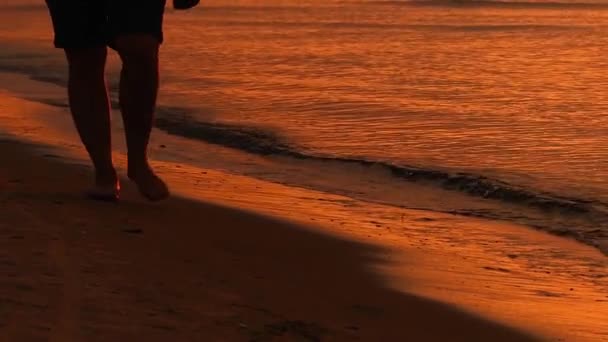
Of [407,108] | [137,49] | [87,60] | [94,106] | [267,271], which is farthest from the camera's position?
[407,108]

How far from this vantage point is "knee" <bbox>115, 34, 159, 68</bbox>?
5.18 m

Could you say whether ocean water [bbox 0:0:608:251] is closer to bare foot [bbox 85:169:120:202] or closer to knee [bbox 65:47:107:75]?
bare foot [bbox 85:169:120:202]

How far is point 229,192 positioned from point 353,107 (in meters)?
4.40

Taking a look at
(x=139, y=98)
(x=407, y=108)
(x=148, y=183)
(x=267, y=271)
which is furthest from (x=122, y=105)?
(x=407, y=108)

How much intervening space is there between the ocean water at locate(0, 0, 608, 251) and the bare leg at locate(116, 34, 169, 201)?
227 cm

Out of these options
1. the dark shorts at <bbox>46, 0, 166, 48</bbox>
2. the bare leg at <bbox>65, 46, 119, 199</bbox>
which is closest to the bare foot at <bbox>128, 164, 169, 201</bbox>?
the bare leg at <bbox>65, 46, 119, 199</bbox>

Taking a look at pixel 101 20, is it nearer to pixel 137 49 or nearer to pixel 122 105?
pixel 137 49

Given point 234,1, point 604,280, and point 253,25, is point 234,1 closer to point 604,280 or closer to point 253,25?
point 253,25

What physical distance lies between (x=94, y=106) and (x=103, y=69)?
170mm

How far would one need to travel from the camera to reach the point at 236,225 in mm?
5777

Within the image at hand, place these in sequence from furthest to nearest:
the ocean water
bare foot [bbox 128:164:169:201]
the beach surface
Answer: the ocean water, bare foot [bbox 128:164:169:201], the beach surface

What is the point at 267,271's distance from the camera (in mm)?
4727

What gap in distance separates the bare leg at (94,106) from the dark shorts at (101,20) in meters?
0.08

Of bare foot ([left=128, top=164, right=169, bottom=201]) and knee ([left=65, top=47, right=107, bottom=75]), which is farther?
bare foot ([left=128, top=164, right=169, bottom=201])
